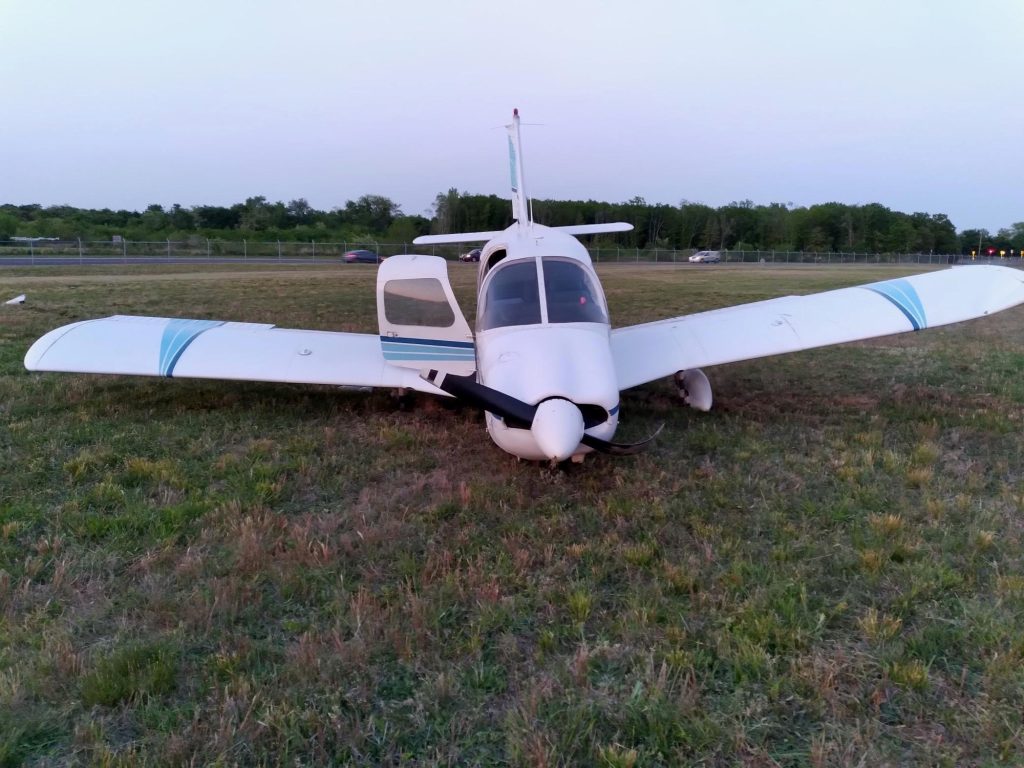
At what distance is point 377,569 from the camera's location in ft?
12.2

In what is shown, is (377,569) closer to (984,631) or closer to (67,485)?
(67,485)

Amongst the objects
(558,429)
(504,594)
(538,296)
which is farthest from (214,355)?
(504,594)

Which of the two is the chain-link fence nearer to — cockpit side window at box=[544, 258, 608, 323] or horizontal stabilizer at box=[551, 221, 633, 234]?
horizontal stabilizer at box=[551, 221, 633, 234]

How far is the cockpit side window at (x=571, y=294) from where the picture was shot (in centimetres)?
544

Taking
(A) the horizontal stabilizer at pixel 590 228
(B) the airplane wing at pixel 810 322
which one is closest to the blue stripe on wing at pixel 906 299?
(B) the airplane wing at pixel 810 322

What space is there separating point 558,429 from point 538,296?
5.70 feet

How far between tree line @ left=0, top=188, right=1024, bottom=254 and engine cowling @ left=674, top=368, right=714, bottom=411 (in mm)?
55426

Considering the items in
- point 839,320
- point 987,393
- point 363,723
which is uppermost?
point 839,320

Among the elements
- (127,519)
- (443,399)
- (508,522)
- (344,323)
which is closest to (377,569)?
(508,522)

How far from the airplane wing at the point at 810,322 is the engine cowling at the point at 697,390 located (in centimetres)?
40

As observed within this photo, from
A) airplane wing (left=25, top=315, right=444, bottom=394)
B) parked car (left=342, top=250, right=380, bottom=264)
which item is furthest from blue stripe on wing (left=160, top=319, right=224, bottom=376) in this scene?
parked car (left=342, top=250, right=380, bottom=264)

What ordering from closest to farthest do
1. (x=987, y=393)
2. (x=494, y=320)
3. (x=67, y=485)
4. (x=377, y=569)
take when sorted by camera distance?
(x=377, y=569) < (x=67, y=485) < (x=494, y=320) < (x=987, y=393)

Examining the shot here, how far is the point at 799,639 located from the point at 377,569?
2.13 metres

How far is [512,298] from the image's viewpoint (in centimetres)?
567
